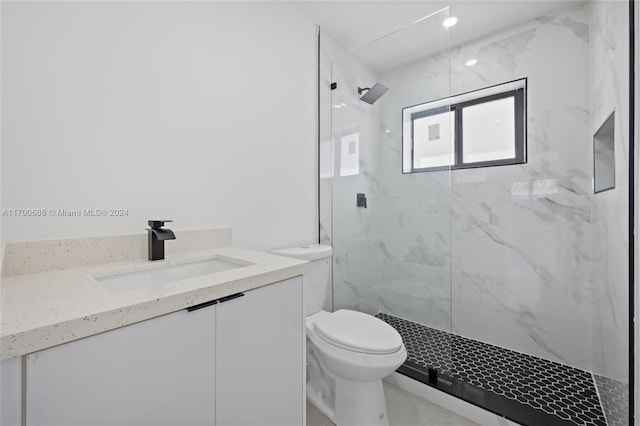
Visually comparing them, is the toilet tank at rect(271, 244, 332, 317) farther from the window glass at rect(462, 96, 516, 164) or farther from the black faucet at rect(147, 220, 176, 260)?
the window glass at rect(462, 96, 516, 164)

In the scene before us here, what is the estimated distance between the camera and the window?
1906mm

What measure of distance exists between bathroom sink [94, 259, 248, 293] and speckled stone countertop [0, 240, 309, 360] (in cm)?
3

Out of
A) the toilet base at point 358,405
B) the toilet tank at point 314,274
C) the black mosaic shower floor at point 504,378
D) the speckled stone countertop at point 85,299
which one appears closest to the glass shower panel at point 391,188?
the black mosaic shower floor at point 504,378

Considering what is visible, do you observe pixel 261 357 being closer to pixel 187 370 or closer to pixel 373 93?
pixel 187 370

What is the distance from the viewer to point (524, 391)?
159 centimetres

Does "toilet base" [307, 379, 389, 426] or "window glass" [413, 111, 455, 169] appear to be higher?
"window glass" [413, 111, 455, 169]

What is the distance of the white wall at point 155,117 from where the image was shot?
947 mm

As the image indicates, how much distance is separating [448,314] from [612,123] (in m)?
1.36

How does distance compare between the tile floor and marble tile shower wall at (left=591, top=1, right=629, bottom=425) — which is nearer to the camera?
marble tile shower wall at (left=591, top=1, right=629, bottom=425)

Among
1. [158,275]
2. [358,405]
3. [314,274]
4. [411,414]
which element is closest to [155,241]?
[158,275]

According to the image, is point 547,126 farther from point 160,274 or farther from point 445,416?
point 160,274

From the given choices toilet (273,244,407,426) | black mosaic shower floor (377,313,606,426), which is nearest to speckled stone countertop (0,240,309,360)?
toilet (273,244,407,426)

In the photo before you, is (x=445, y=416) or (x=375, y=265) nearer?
(x=445, y=416)

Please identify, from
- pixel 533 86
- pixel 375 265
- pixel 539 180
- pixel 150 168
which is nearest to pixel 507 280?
pixel 539 180
